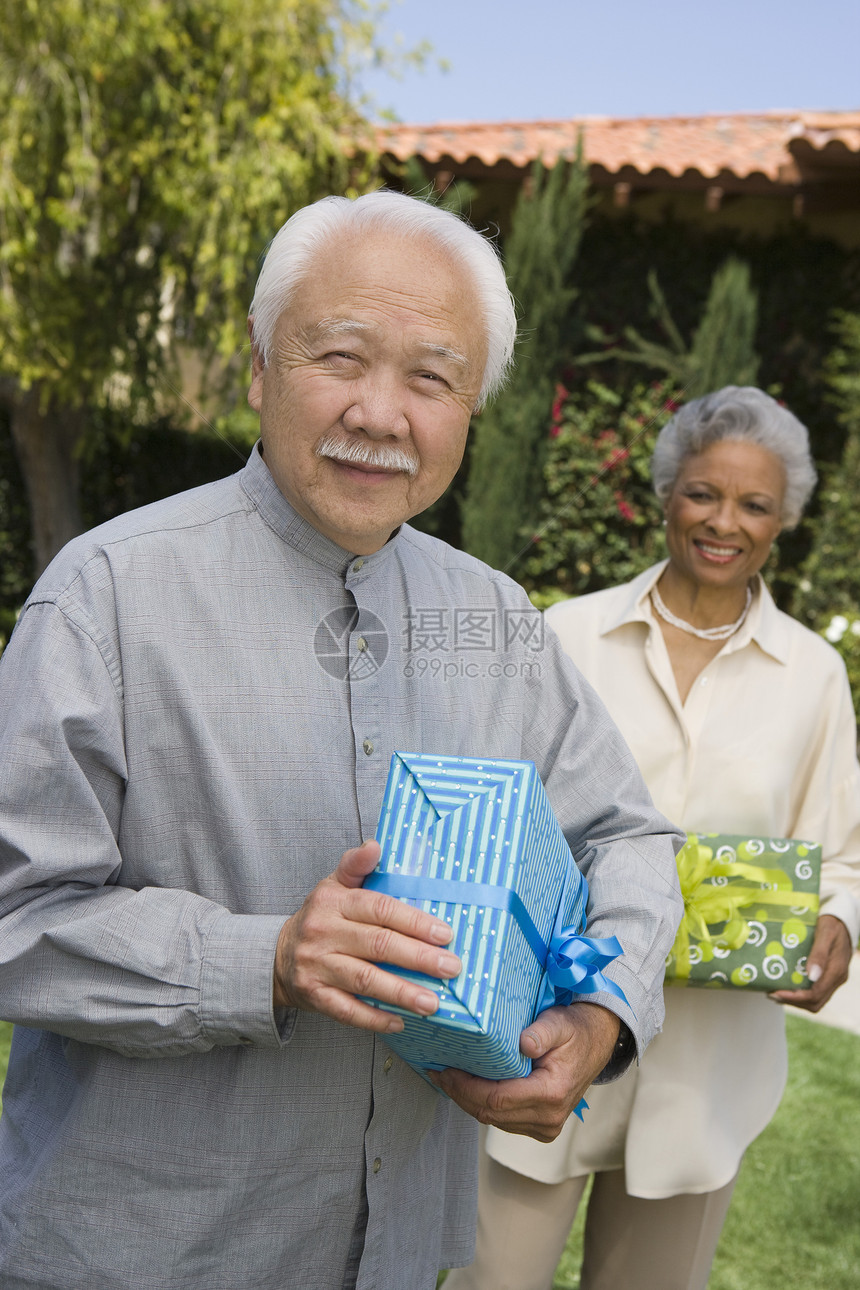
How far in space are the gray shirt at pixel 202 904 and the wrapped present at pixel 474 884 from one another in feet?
Answer: 0.53

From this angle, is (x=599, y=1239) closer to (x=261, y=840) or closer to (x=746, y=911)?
(x=746, y=911)

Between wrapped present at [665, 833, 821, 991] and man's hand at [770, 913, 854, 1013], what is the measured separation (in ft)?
0.07

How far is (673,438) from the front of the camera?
8.34ft

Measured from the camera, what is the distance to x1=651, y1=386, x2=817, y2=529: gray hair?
7.97 feet

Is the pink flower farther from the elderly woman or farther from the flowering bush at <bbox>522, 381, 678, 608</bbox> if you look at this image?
the elderly woman

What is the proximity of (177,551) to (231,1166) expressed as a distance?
709mm

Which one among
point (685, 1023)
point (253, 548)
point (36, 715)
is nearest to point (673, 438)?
point (685, 1023)

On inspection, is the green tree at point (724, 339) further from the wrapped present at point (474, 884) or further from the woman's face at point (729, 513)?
the wrapped present at point (474, 884)

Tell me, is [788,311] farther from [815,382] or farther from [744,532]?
[744,532]

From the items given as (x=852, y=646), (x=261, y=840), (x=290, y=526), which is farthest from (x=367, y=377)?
(x=852, y=646)

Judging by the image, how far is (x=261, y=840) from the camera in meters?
1.23

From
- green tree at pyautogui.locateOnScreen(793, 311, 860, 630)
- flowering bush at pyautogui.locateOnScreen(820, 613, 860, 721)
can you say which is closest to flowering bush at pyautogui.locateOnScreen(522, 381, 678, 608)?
green tree at pyautogui.locateOnScreen(793, 311, 860, 630)

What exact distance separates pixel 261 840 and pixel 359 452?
1.55ft

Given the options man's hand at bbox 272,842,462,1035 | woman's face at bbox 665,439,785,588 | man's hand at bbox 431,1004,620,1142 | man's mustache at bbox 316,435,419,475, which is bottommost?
man's hand at bbox 431,1004,620,1142
